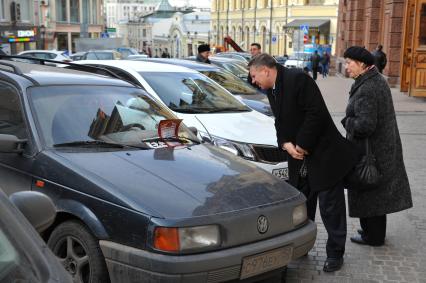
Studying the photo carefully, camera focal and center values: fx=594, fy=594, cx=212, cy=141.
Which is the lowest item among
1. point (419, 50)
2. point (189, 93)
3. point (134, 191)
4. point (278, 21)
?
point (134, 191)

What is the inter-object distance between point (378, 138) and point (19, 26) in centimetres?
5257

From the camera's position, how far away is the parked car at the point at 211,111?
21.8 feet

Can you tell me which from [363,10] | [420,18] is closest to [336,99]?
[420,18]

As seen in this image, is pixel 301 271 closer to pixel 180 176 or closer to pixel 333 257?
pixel 333 257

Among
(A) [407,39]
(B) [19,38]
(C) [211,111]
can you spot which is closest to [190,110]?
(C) [211,111]

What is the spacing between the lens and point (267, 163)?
6.61 metres

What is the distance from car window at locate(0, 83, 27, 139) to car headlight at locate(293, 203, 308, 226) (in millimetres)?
2149

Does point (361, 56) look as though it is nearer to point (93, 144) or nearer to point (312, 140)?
point (312, 140)

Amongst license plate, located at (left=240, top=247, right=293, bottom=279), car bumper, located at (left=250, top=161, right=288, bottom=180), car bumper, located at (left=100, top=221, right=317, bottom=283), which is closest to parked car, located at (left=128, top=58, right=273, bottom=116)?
car bumper, located at (left=250, top=161, right=288, bottom=180)

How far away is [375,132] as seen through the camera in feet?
16.8

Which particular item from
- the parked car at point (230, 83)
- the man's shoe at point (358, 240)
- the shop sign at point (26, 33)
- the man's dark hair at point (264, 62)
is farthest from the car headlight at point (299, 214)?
the shop sign at point (26, 33)

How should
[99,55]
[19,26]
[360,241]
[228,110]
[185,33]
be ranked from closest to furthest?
[360,241], [228,110], [99,55], [19,26], [185,33]

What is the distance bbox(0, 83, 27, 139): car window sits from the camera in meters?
4.69

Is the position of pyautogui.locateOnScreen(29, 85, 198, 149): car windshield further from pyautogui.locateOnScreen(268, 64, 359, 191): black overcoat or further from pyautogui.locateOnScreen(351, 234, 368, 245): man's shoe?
pyautogui.locateOnScreen(351, 234, 368, 245): man's shoe
